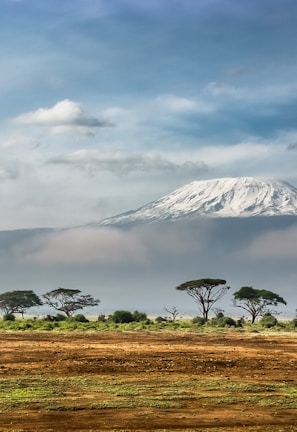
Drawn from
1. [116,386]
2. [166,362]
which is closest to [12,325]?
[166,362]

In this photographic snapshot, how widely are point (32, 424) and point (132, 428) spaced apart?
251 centimetres

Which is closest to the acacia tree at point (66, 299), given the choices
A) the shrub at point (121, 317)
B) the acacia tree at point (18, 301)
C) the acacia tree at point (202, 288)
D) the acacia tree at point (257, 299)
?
the acacia tree at point (18, 301)

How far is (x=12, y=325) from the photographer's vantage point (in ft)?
227

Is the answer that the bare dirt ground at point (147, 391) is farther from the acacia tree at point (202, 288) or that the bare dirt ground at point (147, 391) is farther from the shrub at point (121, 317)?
the acacia tree at point (202, 288)

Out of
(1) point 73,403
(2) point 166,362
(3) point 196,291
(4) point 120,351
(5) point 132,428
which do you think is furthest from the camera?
(3) point 196,291

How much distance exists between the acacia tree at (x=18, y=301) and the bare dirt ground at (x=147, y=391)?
94.3 metres

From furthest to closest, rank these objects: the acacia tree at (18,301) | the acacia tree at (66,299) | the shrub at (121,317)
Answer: the acacia tree at (18,301) < the acacia tree at (66,299) < the shrub at (121,317)

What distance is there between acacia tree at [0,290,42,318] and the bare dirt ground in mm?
94258

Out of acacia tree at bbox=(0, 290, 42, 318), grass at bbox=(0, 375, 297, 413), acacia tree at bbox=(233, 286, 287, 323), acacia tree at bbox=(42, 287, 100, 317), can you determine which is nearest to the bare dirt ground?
grass at bbox=(0, 375, 297, 413)

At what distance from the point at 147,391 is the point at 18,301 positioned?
111 m

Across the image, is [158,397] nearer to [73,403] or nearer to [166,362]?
[73,403]

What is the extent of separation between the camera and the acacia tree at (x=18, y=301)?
419 ft

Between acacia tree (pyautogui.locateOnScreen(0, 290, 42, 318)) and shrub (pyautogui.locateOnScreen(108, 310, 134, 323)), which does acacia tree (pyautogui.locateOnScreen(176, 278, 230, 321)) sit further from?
acacia tree (pyautogui.locateOnScreen(0, 290, 42, 318))

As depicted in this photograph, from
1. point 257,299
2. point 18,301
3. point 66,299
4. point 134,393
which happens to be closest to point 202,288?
point 257,299
